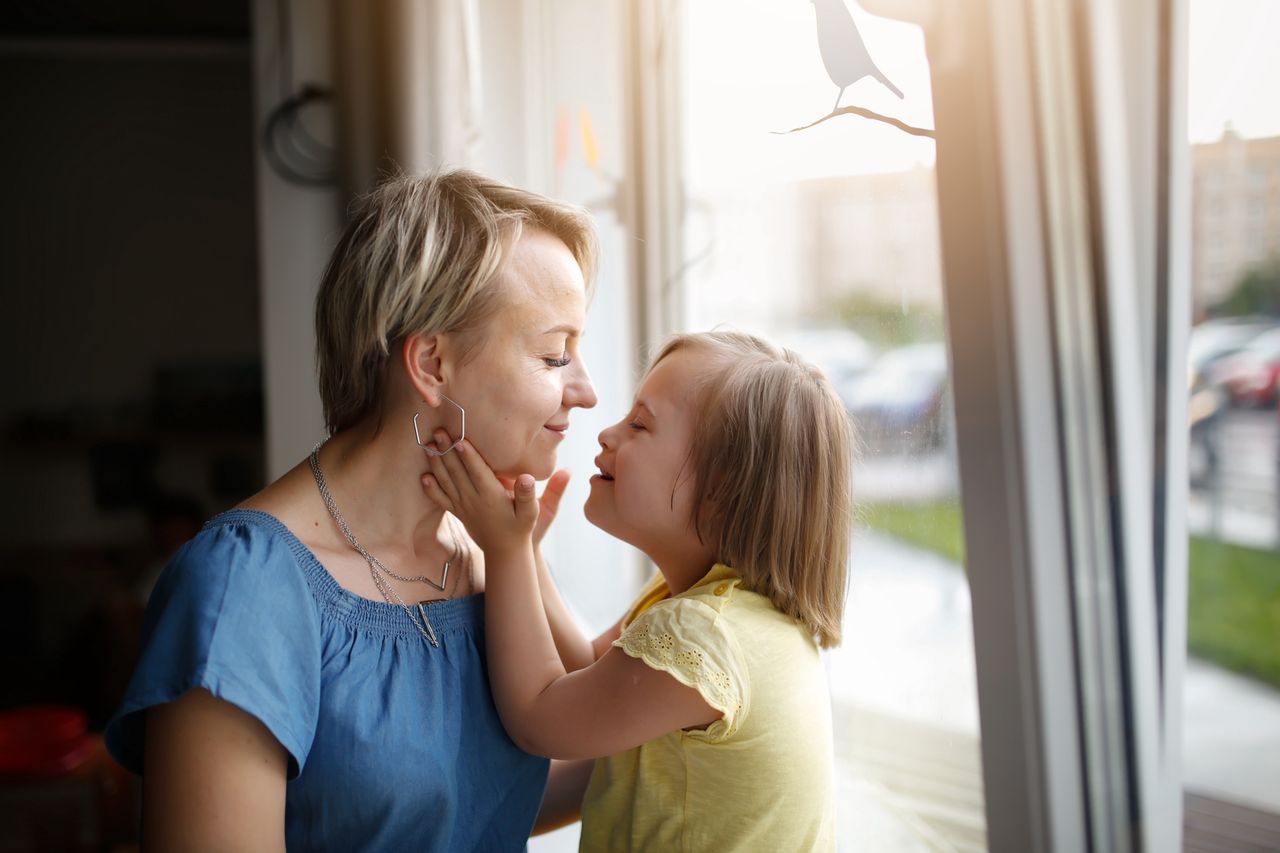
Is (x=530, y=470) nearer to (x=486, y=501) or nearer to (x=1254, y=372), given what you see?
(x=486, y=501)

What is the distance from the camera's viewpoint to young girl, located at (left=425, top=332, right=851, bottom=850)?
0.99m

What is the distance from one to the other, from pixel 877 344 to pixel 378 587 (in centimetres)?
66

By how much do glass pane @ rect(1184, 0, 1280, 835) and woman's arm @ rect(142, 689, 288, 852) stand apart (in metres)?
0.81

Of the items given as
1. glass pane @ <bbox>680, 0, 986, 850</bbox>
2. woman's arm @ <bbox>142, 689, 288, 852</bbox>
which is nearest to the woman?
woman's arm @ <bbox>142, 689, 288, 852</bbox>

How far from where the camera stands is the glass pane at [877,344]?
3.72ft

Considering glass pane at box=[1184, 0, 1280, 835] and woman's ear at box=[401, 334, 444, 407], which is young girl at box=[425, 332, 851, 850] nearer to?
woman's ear at box=[401, 334, 444, 407]

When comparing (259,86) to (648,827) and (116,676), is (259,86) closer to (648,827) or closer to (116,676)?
(116,676)

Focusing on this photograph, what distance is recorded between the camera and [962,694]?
3.77 ft

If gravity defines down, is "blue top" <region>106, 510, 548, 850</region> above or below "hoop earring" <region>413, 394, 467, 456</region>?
below

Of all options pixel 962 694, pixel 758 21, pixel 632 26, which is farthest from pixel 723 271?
pixel 962 694

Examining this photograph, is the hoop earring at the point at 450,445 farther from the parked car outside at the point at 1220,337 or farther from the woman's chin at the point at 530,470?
the parked car outside at the point at 1220,337

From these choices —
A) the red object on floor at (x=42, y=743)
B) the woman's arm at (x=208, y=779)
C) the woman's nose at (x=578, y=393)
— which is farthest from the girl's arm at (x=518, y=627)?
the red object on floor at (x=42, y=743)

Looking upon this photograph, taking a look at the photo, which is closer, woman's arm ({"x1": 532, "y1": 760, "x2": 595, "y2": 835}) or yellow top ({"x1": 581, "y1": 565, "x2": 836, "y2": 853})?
yellow top ({"x1": 581, "y1": 565, "x2": 836, "y2": 853})

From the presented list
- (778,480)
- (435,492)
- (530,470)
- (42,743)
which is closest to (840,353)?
(778,480)
